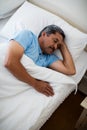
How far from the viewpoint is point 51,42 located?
1.40m

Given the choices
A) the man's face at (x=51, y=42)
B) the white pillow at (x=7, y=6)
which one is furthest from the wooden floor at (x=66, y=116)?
the white pillow at (x=7, y=6)

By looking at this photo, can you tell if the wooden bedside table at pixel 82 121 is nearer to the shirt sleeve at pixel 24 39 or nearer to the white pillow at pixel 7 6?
the shirt sleeve at pixel 24 39

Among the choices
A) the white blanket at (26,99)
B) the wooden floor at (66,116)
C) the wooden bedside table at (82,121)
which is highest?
the white blanket at (26,99)

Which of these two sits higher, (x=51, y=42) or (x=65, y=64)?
(x=51, y=42)

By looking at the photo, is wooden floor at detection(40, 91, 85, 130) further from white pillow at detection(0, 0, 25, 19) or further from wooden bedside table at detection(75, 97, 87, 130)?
white pillow at detection(0, 0, 25, 19)

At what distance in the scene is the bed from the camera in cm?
118

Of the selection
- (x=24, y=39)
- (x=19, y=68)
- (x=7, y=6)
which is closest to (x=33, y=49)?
(x=24, y=39)

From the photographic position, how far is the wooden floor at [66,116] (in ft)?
5.61

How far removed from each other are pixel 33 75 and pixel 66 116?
2.23 ft

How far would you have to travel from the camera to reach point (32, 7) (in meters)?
1.69

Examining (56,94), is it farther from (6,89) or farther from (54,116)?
(54,116)

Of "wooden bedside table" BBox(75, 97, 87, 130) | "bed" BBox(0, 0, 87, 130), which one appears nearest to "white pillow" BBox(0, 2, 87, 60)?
"bed" BBox(0, 0, 87, 130)

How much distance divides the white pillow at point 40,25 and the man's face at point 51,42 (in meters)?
0.14

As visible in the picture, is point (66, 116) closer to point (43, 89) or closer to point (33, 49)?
point (43, 89)
